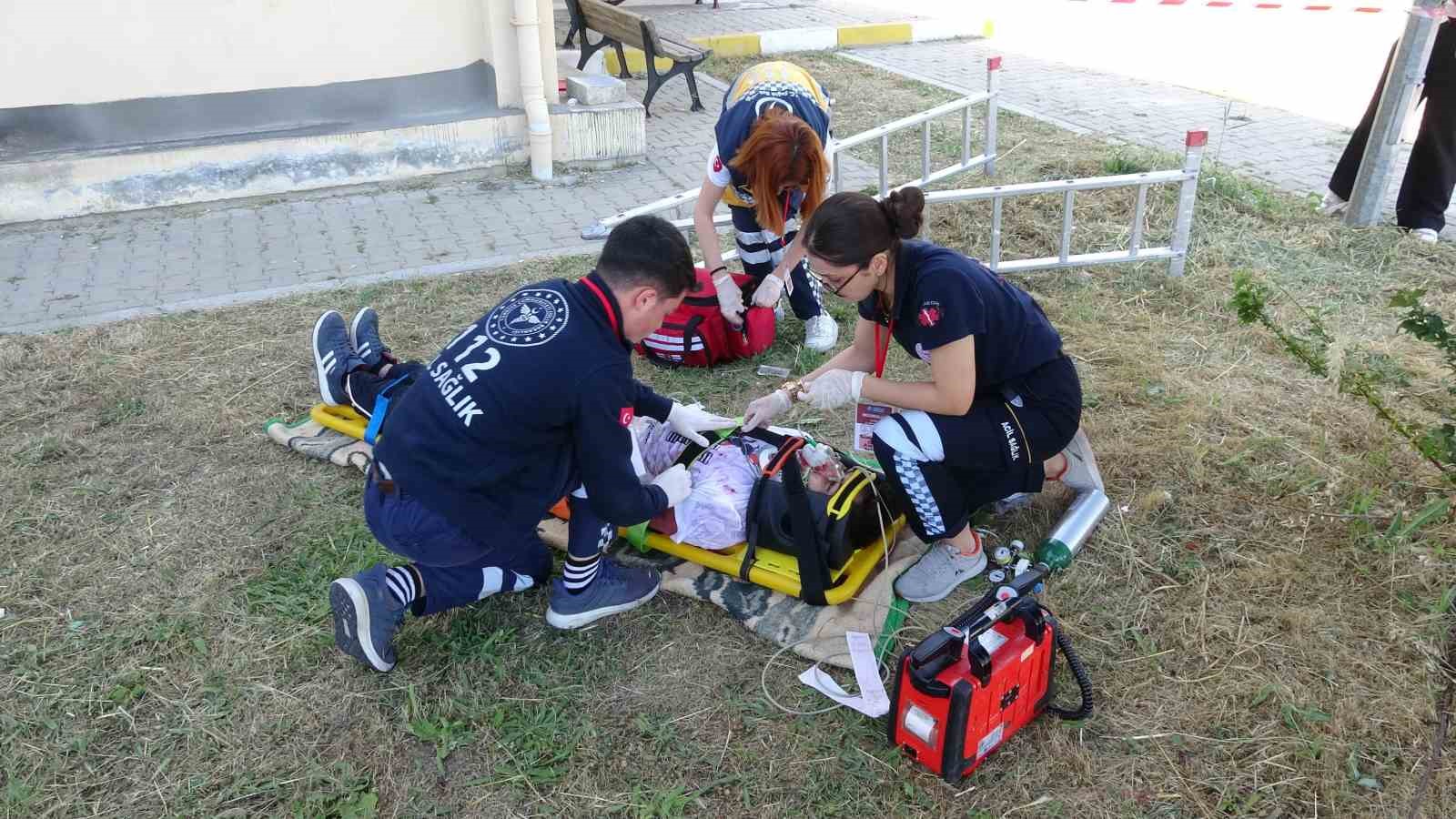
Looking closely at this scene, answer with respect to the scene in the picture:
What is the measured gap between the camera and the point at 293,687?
2.88 meters

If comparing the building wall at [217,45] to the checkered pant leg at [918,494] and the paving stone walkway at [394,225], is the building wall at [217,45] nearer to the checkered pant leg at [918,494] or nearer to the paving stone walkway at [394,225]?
the paving stone walkway at [394,225]

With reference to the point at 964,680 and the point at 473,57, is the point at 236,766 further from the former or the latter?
the point at 473,57

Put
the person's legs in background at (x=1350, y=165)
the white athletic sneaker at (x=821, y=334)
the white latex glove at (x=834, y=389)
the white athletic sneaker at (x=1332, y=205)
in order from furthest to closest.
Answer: the white athletic sneaker at (x=1332, y=205) → the person's legs in background at (x=1350, y=165) → the white athletic sneaker at (x=821, y=334) → the white latex glove at (x=834, y=389)

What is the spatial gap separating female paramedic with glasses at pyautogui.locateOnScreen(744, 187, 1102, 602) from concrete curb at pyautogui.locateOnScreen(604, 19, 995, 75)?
823 centimetres

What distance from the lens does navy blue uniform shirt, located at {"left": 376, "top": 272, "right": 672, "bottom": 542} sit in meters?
2.53

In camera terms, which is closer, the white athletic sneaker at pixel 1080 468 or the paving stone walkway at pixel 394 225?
the white athletic sneaker at pixel 1080 468

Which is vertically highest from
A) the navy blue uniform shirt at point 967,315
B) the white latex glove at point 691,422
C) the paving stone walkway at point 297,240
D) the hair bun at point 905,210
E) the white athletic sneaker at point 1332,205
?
the hair bun at point 905,210

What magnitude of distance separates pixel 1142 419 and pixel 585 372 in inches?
99.8

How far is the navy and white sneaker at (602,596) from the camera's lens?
10.0ft

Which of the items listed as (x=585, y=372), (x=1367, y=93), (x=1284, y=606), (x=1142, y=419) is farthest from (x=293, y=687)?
(x=1367, y=93)

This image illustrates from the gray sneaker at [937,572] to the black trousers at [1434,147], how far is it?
449 cm

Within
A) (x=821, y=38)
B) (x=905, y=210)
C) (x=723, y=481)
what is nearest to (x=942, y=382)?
(x=905, y=210)

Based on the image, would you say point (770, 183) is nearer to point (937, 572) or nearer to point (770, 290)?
point (770, 290)

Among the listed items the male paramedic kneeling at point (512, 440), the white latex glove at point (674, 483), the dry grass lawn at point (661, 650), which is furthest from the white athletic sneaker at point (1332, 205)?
the male paramedic kneeling at point (512, 440)
